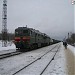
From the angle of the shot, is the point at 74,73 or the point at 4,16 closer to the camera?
the point at 74,73

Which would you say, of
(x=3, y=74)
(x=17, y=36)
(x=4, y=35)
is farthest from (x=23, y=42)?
(x=3, y=74)

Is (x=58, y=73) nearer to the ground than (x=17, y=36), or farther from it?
nearer to the ground

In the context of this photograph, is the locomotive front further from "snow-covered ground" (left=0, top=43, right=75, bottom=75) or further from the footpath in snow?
the footpath in snow

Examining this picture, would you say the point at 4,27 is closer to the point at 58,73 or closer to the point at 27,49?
the point at 27,49

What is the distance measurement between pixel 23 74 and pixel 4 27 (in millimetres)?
37389

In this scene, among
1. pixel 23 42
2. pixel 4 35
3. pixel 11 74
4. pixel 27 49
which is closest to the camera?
pixel 11 74

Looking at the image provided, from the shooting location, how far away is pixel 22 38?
3105cm

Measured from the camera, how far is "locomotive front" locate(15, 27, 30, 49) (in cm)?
3048

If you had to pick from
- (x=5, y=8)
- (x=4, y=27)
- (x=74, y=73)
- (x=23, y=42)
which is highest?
(x=5, y=8)

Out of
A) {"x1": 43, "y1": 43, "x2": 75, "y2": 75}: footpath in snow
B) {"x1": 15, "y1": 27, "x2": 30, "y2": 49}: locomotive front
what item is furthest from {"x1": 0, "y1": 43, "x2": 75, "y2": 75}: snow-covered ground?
{"x1": 15, "y1": 27, "x2": 30, "y2": 49}: locomotive front

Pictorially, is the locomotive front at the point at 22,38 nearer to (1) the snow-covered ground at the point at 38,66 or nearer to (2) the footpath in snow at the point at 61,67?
(1) the snow-covered ground at the point at 38,66

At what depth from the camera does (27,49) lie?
111 feet

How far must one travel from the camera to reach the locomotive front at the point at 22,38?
30484 millimetres

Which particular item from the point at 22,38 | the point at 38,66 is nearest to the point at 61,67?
the point at 38,66
